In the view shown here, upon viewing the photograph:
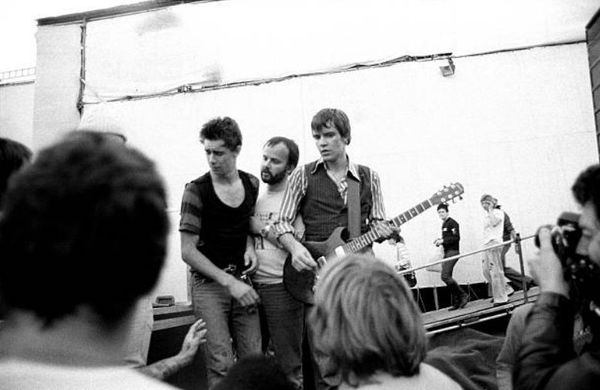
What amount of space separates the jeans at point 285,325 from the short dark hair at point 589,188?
87.3 inches

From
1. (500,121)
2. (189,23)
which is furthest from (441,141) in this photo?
(189,23)

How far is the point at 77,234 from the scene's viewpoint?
0.73m

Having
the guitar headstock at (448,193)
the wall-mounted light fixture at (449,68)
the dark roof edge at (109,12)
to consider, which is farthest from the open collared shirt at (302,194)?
the dark roof edge at (109,12)

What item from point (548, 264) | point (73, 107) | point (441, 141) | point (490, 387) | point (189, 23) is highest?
point (189, 23)

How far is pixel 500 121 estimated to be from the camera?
10.7 m

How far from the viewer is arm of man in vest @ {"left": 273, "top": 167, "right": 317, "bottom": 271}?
3578 mm

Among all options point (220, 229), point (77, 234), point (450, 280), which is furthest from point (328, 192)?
point (450, 280)

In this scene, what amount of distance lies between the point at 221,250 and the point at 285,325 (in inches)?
23.5

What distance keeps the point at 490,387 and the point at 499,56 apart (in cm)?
959

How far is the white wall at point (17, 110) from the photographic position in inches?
606

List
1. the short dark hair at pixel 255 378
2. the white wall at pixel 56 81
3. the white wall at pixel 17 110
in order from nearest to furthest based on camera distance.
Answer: the short dark hair at pixel 255 378 < the white wall at pixel 56 81 < the white wall at pixel 17 110

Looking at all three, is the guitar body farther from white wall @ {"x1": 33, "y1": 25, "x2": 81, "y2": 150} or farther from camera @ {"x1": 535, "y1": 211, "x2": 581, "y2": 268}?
white wall @ {"x1": 33, "y1": 25, "x2": 81, "y2": 150}

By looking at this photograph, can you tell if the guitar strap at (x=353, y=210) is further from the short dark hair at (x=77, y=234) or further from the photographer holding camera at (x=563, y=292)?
the short dark hair at (x=77, y=234)

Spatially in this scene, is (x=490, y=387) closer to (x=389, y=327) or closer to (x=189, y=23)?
Answer: (x=389, y=327)
